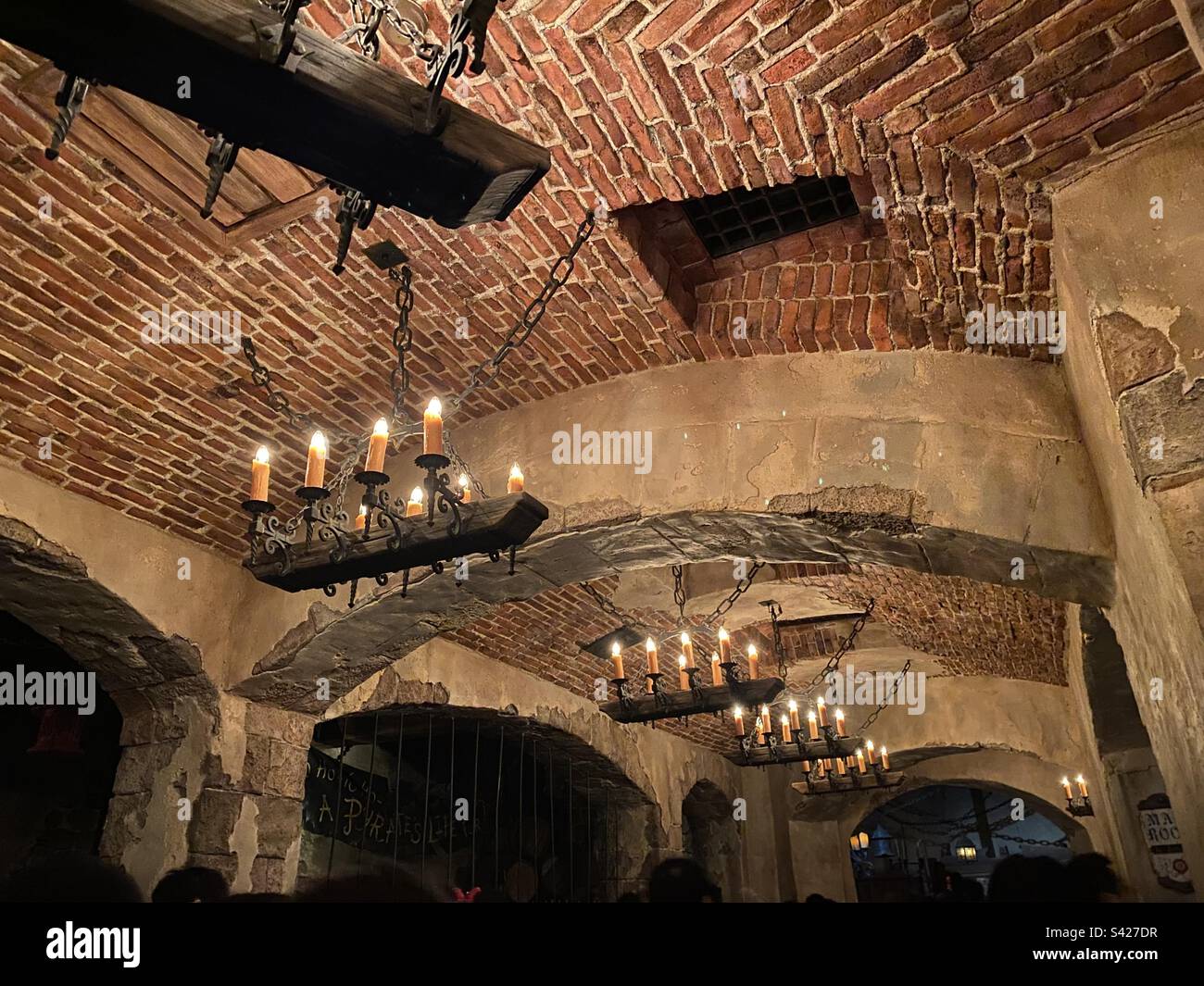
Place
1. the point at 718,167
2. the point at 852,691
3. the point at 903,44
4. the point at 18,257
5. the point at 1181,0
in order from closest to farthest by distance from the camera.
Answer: the point at 1181,0, the point at 903,44, the point at 718,167, the point at 18,257, the point at 852,691

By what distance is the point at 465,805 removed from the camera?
25.0 feet

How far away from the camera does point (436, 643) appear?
6.12m

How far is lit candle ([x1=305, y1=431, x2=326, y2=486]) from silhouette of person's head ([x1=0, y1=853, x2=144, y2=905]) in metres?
1.17

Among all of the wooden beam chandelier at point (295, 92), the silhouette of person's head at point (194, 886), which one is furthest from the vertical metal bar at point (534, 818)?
the wooden beam chandelier at point (295, 92)

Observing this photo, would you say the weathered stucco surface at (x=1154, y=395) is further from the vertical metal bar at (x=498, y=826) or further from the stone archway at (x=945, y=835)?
the stone archway at (x=945, y=835)

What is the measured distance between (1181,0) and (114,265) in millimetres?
3464

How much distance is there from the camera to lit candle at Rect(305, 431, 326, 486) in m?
2.57

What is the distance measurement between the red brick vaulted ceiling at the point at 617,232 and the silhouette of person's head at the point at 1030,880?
6.14 feet

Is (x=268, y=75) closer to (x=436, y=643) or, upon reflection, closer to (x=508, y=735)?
(x=436, y=643)

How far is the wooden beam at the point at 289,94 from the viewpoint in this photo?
1344 mm

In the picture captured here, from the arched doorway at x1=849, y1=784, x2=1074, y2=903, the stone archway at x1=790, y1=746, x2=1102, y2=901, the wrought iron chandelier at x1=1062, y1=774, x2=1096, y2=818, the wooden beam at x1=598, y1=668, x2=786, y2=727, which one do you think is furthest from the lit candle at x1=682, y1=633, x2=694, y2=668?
the arched doorway at x1=849, y1=784, x2=1074, y2=903

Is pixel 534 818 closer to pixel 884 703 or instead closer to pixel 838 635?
pixel 838 635
